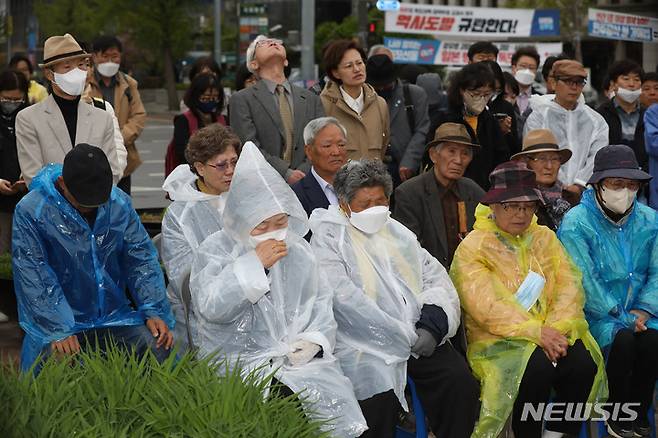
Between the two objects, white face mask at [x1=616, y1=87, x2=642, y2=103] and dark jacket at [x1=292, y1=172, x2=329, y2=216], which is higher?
white face mask at [x1=616, y1=87, x2=642, y2=103]

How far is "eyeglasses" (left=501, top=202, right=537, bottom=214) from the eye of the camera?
6.11 m

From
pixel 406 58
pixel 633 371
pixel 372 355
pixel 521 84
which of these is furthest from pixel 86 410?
pixel 406 58

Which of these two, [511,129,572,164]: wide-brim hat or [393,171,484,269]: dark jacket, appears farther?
[511,129,572,164]: wide-brim hat

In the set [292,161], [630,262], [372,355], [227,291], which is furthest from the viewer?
[292,161]

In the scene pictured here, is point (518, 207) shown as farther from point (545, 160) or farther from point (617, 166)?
point (545, 160)

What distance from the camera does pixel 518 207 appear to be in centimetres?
611

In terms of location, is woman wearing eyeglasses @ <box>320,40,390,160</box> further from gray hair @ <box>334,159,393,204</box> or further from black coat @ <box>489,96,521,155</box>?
gray hair @ <box>334,159,393,204</box>

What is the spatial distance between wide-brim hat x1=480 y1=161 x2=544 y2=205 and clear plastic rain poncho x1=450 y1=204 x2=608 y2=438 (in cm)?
17

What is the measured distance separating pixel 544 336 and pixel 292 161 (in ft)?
9.22

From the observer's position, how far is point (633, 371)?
6.40 metres

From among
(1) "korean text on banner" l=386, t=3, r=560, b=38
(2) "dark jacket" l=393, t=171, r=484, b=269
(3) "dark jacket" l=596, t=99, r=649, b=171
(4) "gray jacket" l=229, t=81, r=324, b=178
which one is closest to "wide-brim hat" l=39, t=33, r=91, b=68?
(4) "gray jacket" l=229, t=81, r=324, b=178

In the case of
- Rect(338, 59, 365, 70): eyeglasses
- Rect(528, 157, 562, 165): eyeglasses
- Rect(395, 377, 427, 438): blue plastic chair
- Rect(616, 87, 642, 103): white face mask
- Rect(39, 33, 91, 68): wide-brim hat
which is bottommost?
Rect(395, 377, 427, 438): blue plastic chair

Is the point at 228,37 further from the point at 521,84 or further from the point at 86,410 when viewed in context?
the point at 86,410

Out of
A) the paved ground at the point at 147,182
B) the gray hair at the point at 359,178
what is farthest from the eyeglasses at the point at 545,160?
the paved ground at the point at 147,182
